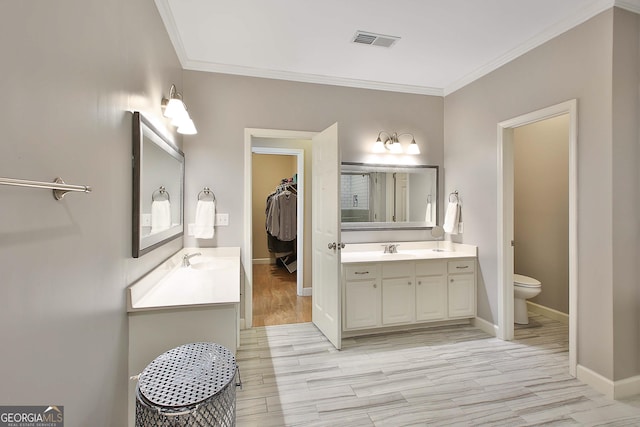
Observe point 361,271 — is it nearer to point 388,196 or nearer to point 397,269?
point 397,269

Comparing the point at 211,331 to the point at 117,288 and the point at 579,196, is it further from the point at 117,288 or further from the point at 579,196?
the point at 579,196

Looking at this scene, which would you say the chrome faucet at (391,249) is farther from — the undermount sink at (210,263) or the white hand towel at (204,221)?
the white hand towel at (204,221)

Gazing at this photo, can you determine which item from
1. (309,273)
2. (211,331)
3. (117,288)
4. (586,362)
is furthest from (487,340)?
(117,288)

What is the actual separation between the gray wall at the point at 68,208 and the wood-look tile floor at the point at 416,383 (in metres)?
1.05

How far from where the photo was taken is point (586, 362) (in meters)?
2.29

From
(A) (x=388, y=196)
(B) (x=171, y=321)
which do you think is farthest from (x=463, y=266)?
(B) (x=171, y=321)

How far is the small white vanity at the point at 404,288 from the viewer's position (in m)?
3.00

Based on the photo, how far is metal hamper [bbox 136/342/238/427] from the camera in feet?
3.50

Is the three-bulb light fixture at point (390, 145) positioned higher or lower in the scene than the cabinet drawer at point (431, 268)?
higher

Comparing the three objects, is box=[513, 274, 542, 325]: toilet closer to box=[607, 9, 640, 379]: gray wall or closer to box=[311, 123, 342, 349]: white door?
box=[607, 9, 640, 379]: gray wall

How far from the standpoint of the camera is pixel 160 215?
213 cm

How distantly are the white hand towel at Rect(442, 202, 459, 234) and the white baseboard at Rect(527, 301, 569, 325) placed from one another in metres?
1.43

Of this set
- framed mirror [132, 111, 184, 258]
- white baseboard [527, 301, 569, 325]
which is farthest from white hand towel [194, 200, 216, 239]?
white baseboard [527, 301, 569, 325]

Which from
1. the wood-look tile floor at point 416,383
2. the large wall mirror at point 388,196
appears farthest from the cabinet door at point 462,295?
the large wall mirror at point 388,196
